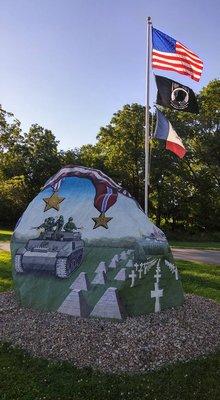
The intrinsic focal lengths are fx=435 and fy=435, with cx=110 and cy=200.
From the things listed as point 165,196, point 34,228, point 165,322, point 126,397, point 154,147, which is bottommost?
point 126,397

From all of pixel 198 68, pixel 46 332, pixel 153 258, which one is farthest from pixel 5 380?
pixel 198 68

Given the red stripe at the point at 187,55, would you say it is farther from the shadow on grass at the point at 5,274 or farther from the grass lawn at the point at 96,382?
the grass lawn at the point at 96,382

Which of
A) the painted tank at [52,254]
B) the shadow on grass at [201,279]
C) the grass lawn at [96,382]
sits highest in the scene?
the painted tank at [52,254]

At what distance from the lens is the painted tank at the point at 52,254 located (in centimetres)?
722

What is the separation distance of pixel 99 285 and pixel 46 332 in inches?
44.6

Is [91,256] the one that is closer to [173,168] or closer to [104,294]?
[104,294]

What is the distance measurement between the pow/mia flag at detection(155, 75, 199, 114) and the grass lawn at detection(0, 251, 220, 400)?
6.64 metres

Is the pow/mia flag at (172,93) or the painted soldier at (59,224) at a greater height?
the pow/mia flag at (172,93)

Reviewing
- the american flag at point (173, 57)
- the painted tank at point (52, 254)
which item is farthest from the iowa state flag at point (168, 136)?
the painted tank at point (52, 254)

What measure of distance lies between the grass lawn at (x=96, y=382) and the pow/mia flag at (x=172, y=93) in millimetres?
6636

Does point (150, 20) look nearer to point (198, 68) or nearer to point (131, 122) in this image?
point (198, 68)

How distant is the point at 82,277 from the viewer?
7.07 meters

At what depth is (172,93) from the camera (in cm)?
1067

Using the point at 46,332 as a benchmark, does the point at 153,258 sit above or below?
above
